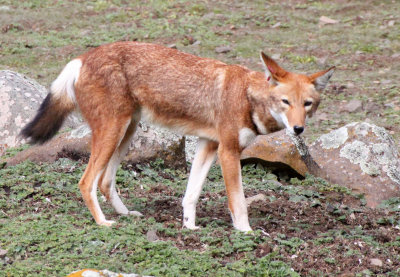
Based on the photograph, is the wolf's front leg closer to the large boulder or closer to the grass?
the grass

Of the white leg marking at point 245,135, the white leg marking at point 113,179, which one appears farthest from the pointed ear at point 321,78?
the white leg marking at point 113,179

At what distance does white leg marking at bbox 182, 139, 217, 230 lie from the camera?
7.61 metres

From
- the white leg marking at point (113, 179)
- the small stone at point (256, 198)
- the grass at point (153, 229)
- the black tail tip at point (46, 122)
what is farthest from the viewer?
the small stone at point (256, 198)

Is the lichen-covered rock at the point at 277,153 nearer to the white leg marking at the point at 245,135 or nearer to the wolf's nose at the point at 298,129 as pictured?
the white leg marking at the point at 245,135

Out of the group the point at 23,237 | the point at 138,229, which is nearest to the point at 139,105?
the point at 138,229

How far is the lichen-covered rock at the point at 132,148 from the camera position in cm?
946

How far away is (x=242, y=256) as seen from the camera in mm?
6668

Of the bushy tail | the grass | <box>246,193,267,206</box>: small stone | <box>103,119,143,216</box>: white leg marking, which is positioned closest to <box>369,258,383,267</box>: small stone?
the grass

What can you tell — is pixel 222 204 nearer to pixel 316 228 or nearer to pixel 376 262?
pixel 316 228

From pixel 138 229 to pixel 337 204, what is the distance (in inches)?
120

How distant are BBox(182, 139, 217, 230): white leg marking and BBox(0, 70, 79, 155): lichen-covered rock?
3.58m

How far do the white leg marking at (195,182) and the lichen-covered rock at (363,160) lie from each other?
281 cm

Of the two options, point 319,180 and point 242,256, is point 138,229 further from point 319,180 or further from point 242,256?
point 319,180

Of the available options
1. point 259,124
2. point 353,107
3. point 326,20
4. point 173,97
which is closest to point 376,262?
point 259,124
